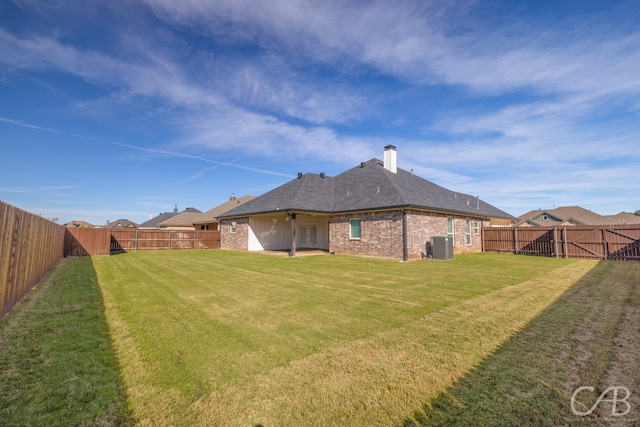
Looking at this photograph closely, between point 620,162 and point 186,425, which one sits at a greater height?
point 620,162

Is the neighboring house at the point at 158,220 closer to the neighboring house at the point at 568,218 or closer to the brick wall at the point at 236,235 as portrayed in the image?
the brick wall at the point at 236,235

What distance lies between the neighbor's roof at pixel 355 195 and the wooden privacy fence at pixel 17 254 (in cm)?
1102

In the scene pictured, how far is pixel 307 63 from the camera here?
45.2 ft

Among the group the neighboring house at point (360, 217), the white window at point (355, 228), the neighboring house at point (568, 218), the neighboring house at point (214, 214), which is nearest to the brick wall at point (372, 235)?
the neighboring house at point (360, 217)

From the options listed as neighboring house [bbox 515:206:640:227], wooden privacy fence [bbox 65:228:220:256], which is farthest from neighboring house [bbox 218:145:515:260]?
neighboring house [bbox 515:206:640:227]

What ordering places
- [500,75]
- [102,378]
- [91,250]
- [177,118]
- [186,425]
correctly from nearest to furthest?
[186,425] → [102,378] → [500,75] → [177,118] → [91,250]

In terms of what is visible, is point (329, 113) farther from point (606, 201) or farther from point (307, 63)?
point (606, 201)

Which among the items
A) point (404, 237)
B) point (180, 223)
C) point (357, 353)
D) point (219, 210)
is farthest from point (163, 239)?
point (357, 353)

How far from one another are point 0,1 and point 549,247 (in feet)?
84.0

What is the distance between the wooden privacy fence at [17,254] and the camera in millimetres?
4930

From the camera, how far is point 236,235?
74.0 ft

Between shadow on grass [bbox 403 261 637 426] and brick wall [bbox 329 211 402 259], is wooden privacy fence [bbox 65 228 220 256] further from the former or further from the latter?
shadow on grass [bbox 403 261 637 426]

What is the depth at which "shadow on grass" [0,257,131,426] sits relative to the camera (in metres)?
2.35

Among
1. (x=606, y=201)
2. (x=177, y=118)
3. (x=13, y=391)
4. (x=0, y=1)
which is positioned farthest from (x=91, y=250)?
(x=606, y=201)
